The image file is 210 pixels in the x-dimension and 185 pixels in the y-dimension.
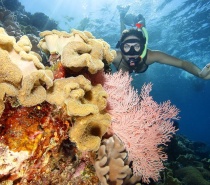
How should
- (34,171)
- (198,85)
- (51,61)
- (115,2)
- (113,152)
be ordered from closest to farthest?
1. (34,171)
2. (51,61)
3. (113,152)
4. (115,2)
5. (198,85)

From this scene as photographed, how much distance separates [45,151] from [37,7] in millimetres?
30163

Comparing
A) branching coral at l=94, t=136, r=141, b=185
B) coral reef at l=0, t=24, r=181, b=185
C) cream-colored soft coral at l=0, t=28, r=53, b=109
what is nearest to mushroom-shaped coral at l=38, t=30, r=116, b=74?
coral reef at l=0, t=24, r=181, b=185

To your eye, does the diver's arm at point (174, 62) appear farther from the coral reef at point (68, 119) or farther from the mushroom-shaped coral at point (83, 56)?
the mushroom-shaped coral at point (83, 56)

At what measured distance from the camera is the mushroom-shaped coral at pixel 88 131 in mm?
1934

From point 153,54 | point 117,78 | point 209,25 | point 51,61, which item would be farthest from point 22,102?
point 209,25

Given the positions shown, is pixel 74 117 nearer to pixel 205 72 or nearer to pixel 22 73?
pixel 22 73

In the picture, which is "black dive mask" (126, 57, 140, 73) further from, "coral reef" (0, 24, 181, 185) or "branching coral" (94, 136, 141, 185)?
"branching coral" (94, 136, 141, 185)

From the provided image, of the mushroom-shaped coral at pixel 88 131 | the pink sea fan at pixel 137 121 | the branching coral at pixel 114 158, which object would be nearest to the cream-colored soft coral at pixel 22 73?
the mushroom-shaped coral at pixel 88 131

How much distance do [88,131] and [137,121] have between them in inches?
34.0

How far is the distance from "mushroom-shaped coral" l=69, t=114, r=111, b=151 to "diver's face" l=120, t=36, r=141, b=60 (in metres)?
4.71

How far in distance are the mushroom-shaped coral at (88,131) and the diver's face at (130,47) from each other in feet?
15.5

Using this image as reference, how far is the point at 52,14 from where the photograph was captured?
28875 mm

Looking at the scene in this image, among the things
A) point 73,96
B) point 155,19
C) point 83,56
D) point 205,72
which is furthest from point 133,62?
point 155,19

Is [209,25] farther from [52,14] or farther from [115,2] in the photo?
[52,14]
